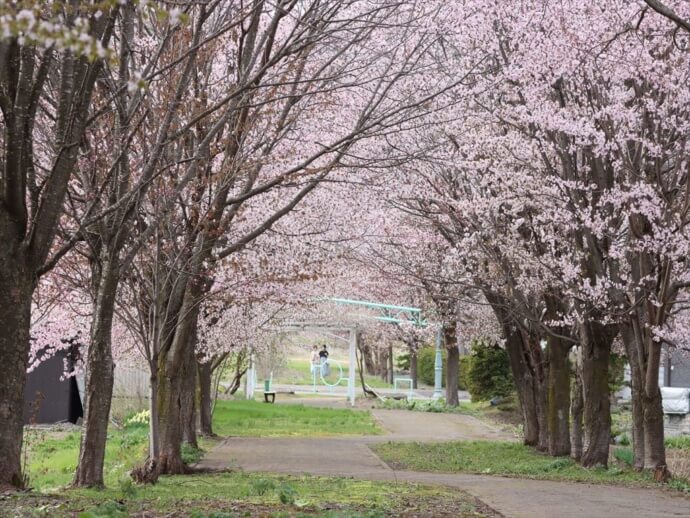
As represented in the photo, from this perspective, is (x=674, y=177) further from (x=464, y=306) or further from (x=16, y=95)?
(x=464, y=306)

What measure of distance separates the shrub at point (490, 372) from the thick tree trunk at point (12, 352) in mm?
26378

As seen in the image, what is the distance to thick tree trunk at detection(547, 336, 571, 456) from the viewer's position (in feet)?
60.4

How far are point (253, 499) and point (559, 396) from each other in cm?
1034

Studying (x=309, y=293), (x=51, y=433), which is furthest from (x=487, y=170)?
(x=51, y=433)

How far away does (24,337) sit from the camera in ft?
24.7

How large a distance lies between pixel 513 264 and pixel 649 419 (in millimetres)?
4189

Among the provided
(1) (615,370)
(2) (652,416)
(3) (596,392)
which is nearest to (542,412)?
(3) (596,392)

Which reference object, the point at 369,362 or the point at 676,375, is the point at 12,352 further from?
the point at 369,362

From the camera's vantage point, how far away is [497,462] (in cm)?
1750

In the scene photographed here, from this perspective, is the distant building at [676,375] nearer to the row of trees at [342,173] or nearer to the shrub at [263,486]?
the row of trees at [342,173]

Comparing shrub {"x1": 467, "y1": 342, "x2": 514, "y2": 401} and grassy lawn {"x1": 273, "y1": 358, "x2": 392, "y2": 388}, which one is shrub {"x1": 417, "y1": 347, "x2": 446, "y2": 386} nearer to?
grassy lawn {"x1": 273, "y1": 358, "x2": 392, "y2": 388}

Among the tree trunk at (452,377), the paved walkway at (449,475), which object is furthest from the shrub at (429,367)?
the paved walkway at (449,475)

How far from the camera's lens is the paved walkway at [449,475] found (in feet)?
32.5

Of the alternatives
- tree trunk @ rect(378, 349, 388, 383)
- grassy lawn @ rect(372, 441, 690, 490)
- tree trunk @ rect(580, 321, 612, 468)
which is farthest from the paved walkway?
tree trunk @ rect(378, 349, 388, 383)
